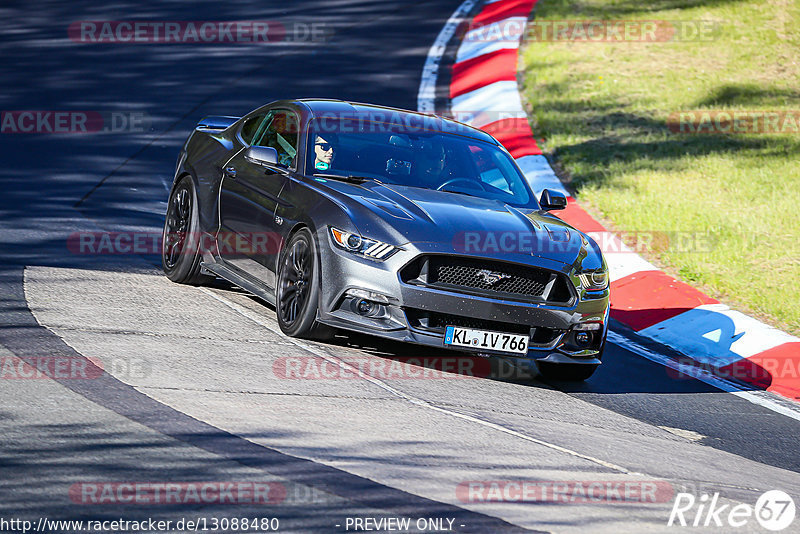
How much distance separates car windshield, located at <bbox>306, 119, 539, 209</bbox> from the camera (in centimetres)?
815

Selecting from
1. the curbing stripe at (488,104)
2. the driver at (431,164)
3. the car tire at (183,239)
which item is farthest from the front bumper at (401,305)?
the curbing stripe at (488,104)

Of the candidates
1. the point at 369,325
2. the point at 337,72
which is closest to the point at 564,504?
the point at 369,325

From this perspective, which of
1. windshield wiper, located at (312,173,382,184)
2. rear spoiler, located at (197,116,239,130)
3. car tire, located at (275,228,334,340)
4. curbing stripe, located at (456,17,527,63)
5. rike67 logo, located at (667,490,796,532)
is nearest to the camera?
rike67 logo, located at (667,490,796,532)

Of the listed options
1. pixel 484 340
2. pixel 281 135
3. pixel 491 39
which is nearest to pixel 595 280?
pixel 484 340

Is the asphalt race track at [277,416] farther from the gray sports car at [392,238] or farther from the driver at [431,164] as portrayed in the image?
the driver at [431,164]

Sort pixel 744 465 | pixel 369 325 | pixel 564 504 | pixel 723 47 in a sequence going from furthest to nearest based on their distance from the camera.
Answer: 1. pixel 723 47
2. pixel 369 325
3. pixel 744 465
4. pixel 564 504

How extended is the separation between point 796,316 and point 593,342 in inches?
112

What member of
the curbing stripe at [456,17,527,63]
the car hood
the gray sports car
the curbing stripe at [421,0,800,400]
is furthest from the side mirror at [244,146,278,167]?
the curbing stripe at [456,17,527,63]

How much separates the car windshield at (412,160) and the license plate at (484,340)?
4.62 feet

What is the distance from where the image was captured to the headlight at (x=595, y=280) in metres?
7.56

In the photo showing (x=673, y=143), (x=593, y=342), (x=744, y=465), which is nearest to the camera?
(x=744, y=465)

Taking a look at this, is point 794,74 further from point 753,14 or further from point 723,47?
point 753,14

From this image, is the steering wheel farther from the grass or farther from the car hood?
the grass

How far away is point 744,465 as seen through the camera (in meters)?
6.47
